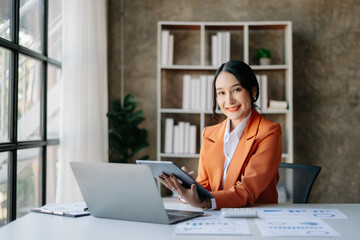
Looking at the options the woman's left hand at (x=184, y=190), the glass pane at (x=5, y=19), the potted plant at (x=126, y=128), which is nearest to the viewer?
the woman's left hand at (x=184, y=190)

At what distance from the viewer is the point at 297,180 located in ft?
7.19

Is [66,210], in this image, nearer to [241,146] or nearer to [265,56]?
[241,146]

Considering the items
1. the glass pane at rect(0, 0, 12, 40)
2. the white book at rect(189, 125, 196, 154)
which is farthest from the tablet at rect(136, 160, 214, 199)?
the white book at rect(189, 125, 196, 154)

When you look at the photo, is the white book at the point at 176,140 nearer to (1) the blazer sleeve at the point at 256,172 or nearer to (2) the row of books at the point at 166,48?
(2) the row of books at the point at 166,48

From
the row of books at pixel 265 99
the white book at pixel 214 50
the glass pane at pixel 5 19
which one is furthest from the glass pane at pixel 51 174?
the row of books at pixel 265 99

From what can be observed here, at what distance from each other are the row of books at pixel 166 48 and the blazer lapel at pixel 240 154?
1925mm

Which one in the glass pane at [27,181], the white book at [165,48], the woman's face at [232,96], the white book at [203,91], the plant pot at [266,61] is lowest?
the glass pane at [27,181]

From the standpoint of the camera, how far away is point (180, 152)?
3.61m

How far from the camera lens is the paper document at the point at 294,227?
120 centimetres

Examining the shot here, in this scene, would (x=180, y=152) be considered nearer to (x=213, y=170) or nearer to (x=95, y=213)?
(x=213, y=170)

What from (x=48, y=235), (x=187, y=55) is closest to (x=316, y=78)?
(x=187, y=55)

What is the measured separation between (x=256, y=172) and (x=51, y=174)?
1901mm

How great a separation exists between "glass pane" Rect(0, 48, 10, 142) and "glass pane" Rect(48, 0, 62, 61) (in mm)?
672

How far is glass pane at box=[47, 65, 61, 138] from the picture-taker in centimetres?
301
